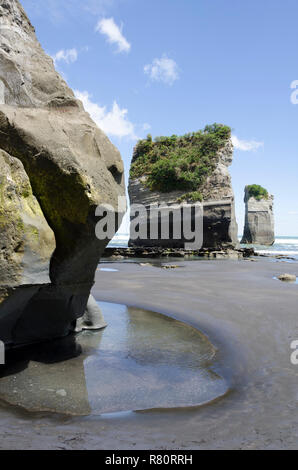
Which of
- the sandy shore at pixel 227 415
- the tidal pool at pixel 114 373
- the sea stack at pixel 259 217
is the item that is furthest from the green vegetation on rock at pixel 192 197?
the tidal pool at pixel 114 373

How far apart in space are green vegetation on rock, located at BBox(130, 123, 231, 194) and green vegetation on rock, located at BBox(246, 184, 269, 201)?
24.0 m

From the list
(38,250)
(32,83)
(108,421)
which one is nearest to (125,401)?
(108,421)

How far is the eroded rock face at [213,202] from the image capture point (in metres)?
31.6

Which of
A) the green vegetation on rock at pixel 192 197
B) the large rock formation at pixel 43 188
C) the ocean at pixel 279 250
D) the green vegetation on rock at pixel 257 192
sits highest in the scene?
the green vegetation on rock at pixel 257 192

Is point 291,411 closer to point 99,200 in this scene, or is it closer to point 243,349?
point 243,349

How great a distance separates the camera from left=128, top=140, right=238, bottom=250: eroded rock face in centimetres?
3164

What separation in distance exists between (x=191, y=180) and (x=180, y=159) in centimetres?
268

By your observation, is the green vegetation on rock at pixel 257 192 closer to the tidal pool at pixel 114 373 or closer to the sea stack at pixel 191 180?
the sea stack at pixel 191 180

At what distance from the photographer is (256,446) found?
7.70ft

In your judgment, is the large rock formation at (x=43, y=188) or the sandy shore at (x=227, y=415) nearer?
the sandy shore at (x=227, y=415)

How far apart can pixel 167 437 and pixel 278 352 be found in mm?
2431

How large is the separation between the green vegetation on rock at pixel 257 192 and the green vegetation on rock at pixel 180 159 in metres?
24.0

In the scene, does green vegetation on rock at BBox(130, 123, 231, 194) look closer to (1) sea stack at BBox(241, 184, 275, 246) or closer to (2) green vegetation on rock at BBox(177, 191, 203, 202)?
(2) green vegetation on rock at BBox(177, 191, 203, 202)
